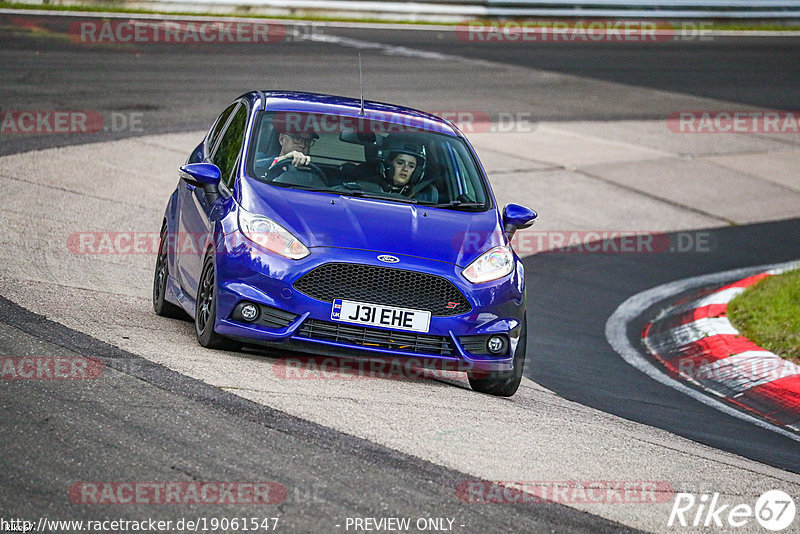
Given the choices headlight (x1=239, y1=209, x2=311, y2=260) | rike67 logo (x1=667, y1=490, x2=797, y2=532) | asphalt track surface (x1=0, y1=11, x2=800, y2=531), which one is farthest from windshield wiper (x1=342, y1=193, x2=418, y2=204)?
rike67 logo (x1=667, y1=490, x2=797, y2=532)

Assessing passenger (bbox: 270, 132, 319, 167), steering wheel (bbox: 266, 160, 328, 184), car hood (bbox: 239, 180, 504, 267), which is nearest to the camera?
car hood (bbox: 239, 180, 504, 267)

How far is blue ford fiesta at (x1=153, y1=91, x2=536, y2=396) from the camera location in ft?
23.0

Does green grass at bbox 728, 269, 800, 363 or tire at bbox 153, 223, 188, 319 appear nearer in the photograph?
tire at bbox 153, 223, 188, 319

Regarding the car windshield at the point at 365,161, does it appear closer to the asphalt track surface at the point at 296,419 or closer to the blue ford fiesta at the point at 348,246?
the blue ford fiesta at the point at 348,246

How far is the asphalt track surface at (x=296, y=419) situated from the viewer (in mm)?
5074

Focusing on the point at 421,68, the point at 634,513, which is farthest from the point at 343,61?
the point at 634,513

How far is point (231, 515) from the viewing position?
15.3ft

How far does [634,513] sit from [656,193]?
11505 millimetres
